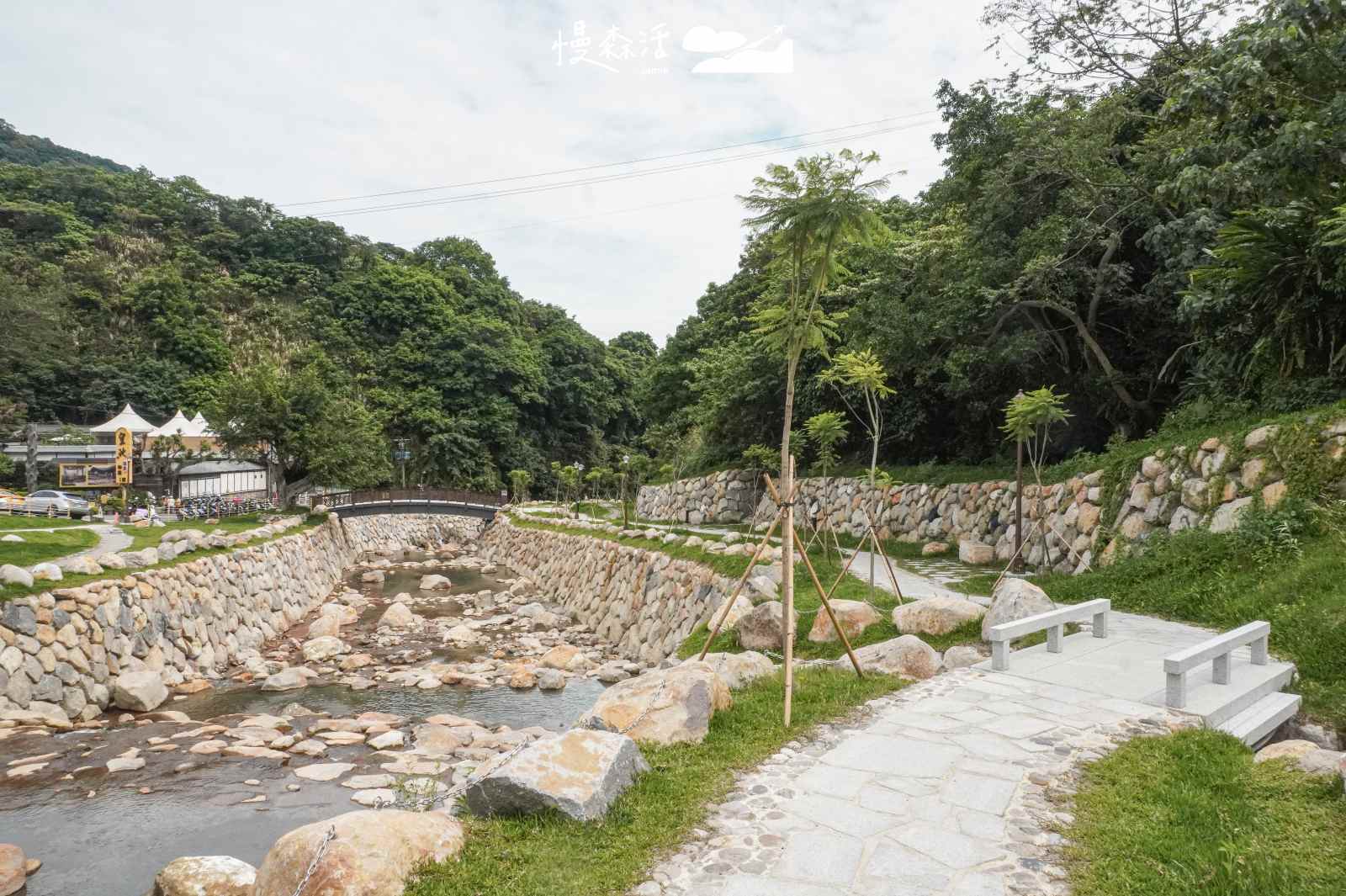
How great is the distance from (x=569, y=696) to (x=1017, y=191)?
45.1 ft

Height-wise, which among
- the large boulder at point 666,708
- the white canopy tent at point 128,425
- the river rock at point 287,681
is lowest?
the river rock at point 287,681

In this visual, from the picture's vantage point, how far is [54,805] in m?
7.89

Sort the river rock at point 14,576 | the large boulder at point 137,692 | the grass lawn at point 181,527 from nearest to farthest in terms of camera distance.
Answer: the river rock at point 14,576, the large boulder at point 137,692, the grass lawn at point 181,527

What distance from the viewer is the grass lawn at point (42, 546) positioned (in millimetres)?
13273

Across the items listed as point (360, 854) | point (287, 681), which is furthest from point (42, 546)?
point (360, 854)

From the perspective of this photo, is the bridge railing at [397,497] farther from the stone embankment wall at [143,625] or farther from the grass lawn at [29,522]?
the grass lawn at [29,522]

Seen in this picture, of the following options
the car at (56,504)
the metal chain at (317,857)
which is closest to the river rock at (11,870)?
the metal chain at (317,857)

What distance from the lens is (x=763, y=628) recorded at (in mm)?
9555

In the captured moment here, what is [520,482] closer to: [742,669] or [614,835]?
[742,669]

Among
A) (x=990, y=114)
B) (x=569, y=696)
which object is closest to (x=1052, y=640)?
(x=569, y=696)

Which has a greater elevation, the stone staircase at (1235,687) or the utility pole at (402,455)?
the utility pole at (402,455)

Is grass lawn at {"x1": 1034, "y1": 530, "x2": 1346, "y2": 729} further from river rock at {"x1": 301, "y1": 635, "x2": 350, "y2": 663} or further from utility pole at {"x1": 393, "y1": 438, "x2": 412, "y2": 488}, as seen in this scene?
utility pole at {"x1": 393, "y1": 438, "x2": 412, "y2": 488}

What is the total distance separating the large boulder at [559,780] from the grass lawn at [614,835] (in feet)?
0.23

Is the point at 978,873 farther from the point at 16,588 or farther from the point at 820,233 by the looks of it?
the point at 16,588
